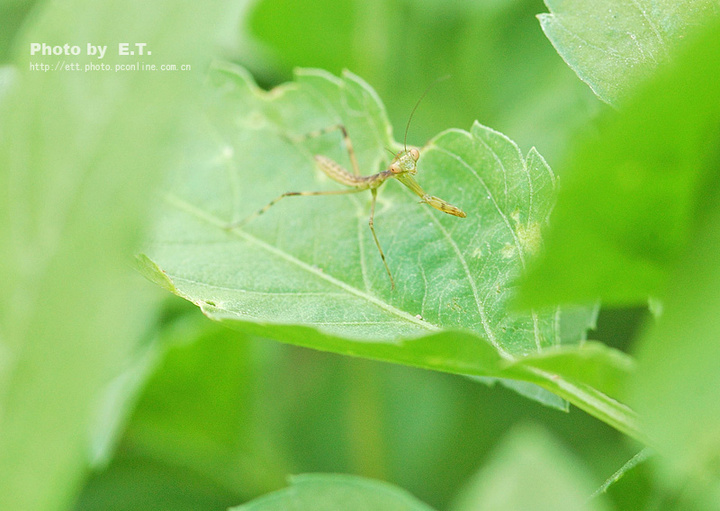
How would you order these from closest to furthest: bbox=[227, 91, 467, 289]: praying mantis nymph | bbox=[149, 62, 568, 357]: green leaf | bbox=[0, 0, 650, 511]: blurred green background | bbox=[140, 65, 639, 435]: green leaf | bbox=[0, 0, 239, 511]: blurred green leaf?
bbox=[0, 0, 239, 511]: blurred green leaf
bbox=[140, 65, 639, 435]: green leaf
bbox=[149, 62, 568, 357]: green leaf
bbox=[227, 91, 467, 289]: praying mantis nymph
bbox=[0, 0, 650, 511]: blurred green background

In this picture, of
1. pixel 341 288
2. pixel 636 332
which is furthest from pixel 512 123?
pixel 341 288

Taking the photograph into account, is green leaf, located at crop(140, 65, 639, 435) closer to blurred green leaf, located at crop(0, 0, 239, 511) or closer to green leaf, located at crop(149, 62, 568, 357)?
green leaf, located at crop(149, 62, 568, 357)

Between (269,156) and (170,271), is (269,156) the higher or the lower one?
the higher one

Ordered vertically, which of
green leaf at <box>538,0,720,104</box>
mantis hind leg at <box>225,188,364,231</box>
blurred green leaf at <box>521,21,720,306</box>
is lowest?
mantis hind leg at <box>225,188,364,231</box>

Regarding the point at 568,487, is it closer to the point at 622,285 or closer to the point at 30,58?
the point at 622,285

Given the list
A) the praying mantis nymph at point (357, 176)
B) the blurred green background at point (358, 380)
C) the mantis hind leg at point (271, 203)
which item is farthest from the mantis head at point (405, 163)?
the blurred green background at point (358, 380)

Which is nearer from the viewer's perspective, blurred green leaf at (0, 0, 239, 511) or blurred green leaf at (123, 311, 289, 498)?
blurred green leaf at (0, 0, 239, 511)

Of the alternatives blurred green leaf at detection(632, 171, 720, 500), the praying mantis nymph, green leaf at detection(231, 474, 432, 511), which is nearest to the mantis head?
the praying mantis nymph
